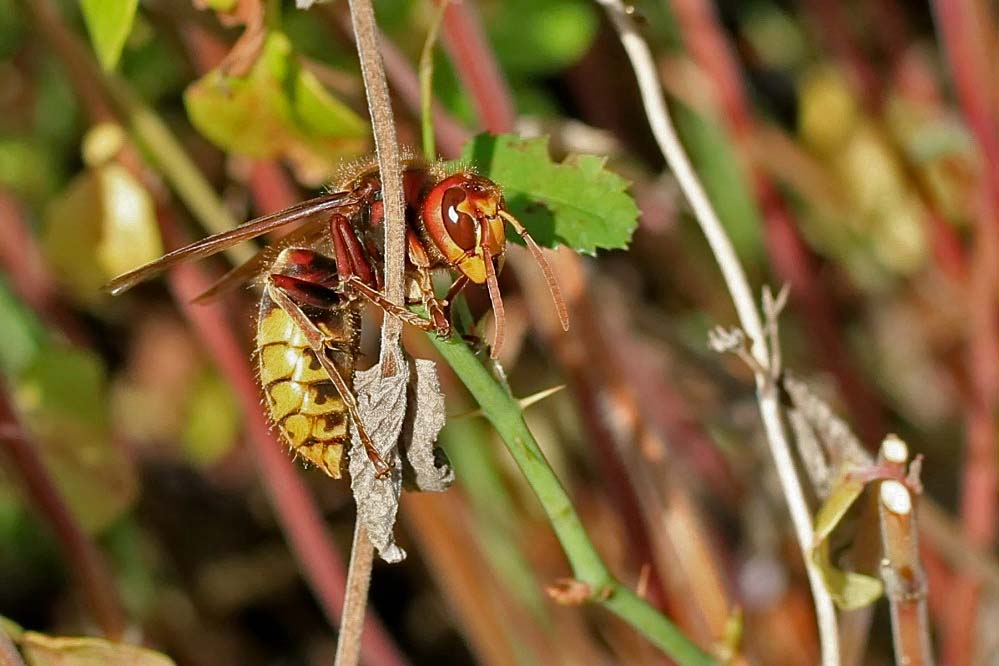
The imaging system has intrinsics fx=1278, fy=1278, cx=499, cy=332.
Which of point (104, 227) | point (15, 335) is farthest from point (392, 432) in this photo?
point (15, 335)

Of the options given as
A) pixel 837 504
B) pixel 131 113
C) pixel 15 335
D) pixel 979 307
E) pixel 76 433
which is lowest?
pixel 979 307

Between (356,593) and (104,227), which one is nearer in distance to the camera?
(356,593)

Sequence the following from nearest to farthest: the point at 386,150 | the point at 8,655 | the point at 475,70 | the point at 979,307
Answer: the point at 386,150, the point at 8,655, the point at 475,70, the point at 979,307

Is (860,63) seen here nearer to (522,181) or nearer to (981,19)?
(981,19)

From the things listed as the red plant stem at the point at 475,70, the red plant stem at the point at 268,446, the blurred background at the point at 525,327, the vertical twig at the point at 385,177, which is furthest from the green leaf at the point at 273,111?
the vertical twig at the point at 385,177

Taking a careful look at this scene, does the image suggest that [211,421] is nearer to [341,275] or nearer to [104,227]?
[104,227]

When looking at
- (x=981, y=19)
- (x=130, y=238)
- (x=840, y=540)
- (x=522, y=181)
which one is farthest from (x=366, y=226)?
(x=981, y=19)

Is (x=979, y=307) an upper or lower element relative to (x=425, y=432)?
lower

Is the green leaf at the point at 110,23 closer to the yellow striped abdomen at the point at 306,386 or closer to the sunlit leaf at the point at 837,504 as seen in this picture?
the yellow striped abdomen at the point at 306,386
